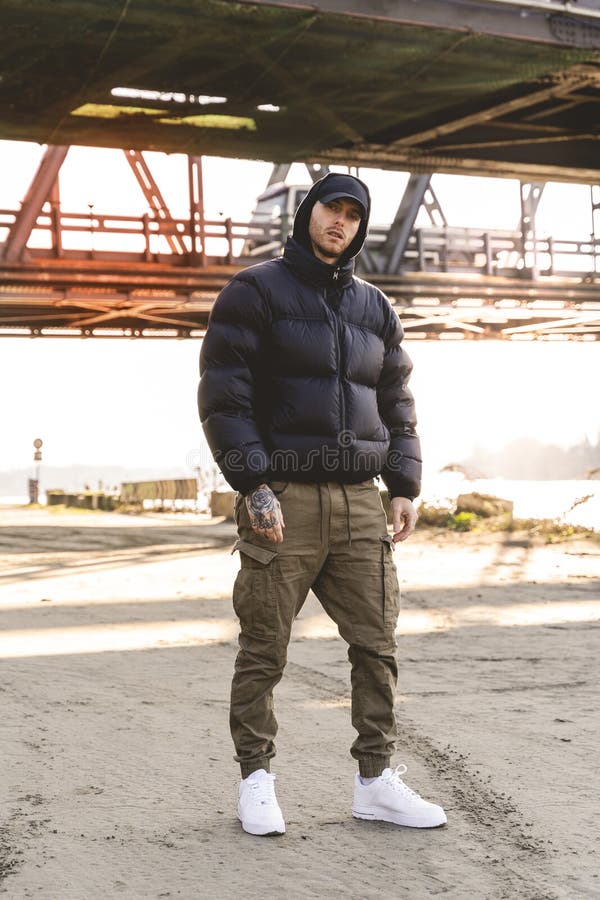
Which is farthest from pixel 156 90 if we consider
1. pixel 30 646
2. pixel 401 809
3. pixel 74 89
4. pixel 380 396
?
pixel 401 809

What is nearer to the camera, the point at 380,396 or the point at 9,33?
the point at 380,396

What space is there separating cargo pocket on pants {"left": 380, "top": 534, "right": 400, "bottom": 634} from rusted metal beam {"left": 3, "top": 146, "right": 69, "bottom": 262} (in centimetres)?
1190

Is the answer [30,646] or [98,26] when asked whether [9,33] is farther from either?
[30,646]

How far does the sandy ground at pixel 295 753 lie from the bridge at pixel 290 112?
528cm

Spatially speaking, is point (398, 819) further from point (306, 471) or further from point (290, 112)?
point (290, 112)

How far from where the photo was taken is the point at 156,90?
12.1 metres

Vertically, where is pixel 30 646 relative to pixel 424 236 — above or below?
below

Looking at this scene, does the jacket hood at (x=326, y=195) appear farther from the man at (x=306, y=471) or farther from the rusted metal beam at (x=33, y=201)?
the rusted metal beam at (x=33, y=201)

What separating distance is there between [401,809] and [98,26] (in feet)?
28.4

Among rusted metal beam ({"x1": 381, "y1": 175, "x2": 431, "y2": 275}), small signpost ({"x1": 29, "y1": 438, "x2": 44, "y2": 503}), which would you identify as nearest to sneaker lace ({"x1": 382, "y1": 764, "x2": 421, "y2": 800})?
rusted metal beam ({"x1": 381, "y1": 175, "x2": 431, "y2": 275})

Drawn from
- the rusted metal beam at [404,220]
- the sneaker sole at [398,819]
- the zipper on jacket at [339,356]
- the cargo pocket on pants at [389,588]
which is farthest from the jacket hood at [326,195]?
the rusted metal beam at [404,220]

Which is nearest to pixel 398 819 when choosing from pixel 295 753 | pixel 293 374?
pixel 295 753

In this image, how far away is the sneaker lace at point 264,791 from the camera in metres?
3.47

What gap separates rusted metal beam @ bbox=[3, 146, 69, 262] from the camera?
14500mm
